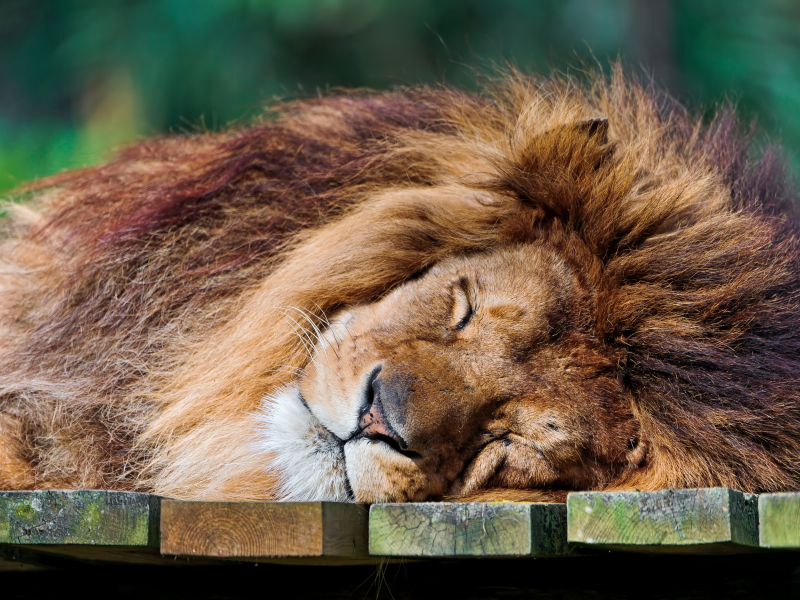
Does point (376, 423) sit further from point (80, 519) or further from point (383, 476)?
point (80, 519)

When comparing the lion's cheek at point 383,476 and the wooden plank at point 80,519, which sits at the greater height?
the lion's cheek at point 383,476

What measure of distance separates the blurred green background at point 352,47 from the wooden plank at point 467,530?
733 centimetres

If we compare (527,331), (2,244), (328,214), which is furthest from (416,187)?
(2,244)

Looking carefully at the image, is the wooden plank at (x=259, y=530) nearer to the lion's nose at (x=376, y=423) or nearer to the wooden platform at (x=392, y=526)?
the wooden platform at (x=392, y=526)

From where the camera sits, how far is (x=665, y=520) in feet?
4.59

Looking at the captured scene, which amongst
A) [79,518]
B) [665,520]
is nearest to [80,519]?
[79,518]

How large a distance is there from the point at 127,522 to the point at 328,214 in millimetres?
1050

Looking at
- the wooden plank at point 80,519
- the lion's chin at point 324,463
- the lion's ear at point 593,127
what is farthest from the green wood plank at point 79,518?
the lion's ear at point 593,127

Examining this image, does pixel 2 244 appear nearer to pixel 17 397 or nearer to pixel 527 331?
pixel 17 397

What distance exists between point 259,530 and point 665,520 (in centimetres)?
61

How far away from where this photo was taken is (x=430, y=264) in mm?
2127

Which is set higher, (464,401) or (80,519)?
(464,401)

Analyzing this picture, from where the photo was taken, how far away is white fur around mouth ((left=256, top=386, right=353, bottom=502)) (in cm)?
175

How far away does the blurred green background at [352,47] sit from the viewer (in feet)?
28.1
